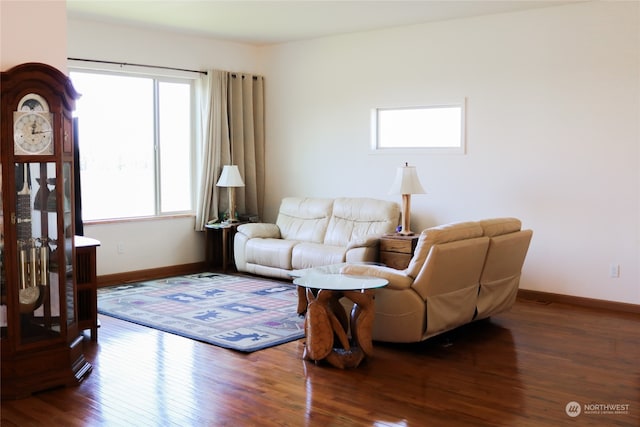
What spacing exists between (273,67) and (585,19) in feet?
12.8

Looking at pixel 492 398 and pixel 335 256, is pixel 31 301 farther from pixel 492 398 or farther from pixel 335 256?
pixel 335 256

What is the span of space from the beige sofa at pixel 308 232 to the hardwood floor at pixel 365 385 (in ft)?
6.78

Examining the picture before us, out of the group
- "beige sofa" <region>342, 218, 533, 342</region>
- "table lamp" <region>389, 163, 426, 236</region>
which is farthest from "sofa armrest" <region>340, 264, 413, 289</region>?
"table lamp" <region>389, 163, 426, 236</region>

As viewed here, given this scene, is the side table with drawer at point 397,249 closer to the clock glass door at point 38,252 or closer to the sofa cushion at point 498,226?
the sofa cushion at point 498,226

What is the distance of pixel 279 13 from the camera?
22.2 ft

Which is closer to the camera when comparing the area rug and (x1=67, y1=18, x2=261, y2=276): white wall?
the area rug

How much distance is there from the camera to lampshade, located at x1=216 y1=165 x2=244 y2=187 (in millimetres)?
7988

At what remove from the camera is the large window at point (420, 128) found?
7125 mm

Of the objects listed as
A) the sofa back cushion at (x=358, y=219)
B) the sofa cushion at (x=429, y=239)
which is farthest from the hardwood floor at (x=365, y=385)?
the sofa back cushion at (x=358, y=219)

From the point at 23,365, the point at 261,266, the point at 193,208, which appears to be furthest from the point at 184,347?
the point at 193,208

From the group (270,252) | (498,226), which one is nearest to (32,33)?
(498,226)

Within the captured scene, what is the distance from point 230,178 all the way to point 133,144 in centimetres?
115

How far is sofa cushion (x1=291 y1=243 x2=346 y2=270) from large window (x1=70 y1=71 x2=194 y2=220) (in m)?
1.74

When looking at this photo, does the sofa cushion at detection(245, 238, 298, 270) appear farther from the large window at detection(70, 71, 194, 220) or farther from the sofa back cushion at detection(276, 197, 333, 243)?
the large window at detection(70, 71, 194, 220)
